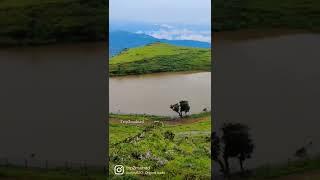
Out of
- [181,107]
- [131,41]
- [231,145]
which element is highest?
[131,41]

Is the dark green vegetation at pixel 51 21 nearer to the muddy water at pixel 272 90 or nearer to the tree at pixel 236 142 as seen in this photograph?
the muddy water at pixel 272 90

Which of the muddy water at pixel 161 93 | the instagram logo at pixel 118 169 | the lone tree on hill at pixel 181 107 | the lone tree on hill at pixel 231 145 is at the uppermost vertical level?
the muddy water at pixel 161 93

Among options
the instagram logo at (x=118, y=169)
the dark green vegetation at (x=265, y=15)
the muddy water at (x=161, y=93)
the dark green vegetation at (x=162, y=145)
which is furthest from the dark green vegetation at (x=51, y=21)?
the instagram logo at (x=118, y=169)

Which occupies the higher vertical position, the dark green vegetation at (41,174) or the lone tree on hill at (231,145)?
the lone tree on hill at (231,145)

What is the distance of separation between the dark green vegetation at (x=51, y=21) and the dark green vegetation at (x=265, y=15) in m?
1.45

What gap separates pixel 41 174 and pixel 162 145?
1.52 metres

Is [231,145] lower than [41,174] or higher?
higher

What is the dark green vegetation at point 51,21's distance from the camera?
20.7ft

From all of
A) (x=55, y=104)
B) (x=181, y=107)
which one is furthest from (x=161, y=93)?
(x=55, y=104)

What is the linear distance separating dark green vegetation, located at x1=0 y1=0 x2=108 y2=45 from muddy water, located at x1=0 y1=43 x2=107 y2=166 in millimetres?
152

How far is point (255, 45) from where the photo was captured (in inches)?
246

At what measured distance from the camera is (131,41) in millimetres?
6082

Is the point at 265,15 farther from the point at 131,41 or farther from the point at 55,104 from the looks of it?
the point at 55,104

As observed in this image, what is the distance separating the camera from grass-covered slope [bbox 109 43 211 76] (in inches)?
240
